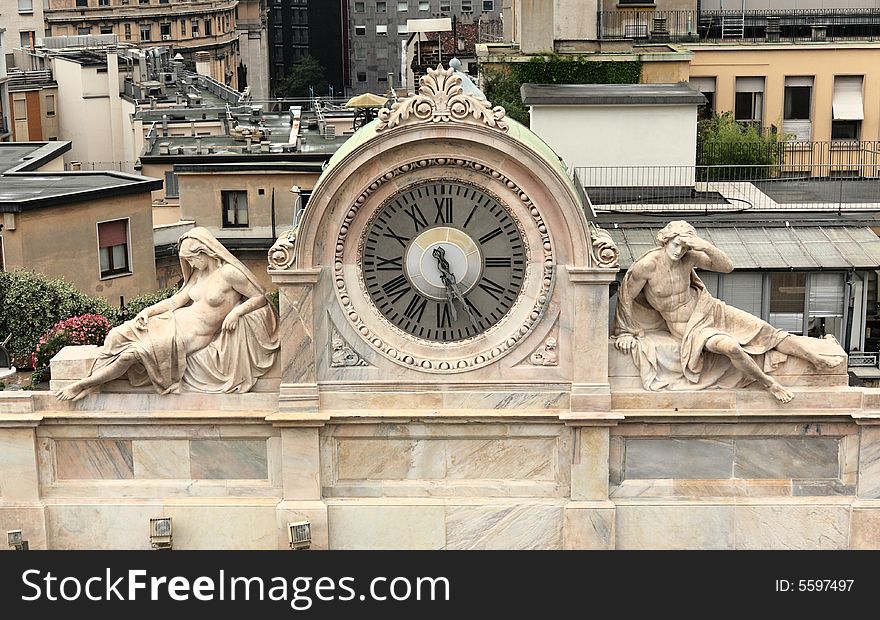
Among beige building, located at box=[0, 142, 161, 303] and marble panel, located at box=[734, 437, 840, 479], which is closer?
marble panel, located at box=[734, 437, 840, 479]

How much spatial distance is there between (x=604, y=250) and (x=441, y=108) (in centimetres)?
375

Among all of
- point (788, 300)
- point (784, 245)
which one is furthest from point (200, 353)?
point (784, 245)

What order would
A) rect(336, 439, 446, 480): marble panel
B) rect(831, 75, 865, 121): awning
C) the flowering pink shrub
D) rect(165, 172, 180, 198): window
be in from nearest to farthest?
rect(336, 439, 446, 480): marble panel
the flowering pink shrub
rect(831, 75, 865, 121): awning
rect(165, 172, 180, 198): window

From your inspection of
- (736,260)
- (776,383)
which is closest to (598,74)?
(736,260)

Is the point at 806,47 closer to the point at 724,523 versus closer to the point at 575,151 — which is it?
the point at 575,151

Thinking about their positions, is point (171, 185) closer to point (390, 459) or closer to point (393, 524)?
point (390, 459)

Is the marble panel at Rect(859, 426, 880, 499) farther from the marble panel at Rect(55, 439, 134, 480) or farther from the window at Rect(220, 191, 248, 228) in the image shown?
the window at Rect(220, 191, 248, 228)

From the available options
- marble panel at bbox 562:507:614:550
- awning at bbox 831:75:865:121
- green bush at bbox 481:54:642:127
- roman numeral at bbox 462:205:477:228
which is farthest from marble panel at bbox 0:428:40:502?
awning at bbox 831:75:865:121

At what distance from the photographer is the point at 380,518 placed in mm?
35156

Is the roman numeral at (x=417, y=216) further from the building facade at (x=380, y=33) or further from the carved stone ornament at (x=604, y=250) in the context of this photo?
the building facade at (x=380, y=33)

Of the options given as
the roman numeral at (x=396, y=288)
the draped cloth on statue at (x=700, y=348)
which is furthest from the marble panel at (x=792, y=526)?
the roman numeral at (x=396, y=288)

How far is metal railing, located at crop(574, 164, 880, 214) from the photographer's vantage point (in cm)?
4566

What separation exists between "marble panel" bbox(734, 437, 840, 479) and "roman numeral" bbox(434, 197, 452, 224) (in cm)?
659

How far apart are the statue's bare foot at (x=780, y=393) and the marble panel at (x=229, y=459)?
913 centimetres
